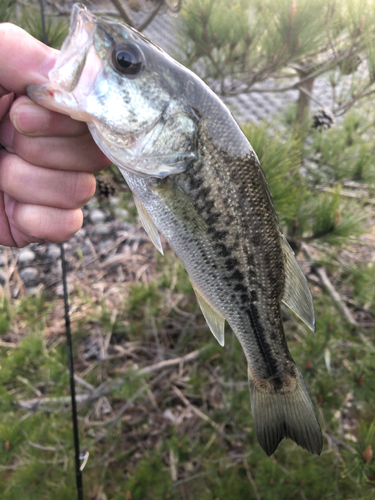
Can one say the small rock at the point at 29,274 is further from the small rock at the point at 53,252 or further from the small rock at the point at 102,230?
the small rock at the point at 102,230

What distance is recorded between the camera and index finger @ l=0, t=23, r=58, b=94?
736mm

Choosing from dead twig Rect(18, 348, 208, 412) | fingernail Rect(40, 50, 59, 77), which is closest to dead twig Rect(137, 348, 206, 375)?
dead twig Rect(18, 348, 208, 412)

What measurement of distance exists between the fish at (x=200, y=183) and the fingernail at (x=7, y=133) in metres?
0.25

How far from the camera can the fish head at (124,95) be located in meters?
0.64

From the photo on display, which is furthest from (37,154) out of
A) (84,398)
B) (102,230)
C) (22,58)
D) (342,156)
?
(102,230)

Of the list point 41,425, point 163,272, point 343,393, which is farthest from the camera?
point 163,272

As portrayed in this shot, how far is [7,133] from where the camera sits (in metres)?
0.91

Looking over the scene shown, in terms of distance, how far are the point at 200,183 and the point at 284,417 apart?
0.67 m

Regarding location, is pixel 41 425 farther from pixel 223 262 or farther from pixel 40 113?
pixel 40 113

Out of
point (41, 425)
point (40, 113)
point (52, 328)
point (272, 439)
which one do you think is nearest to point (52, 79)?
point (40, 113)

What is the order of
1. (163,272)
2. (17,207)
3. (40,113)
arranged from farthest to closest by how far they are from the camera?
(163,272)
(17,207)
(40,113)

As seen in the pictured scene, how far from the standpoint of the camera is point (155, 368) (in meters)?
1.72

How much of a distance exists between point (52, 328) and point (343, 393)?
174 centimetres

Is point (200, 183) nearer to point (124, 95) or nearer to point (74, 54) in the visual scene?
point (124, 95)
